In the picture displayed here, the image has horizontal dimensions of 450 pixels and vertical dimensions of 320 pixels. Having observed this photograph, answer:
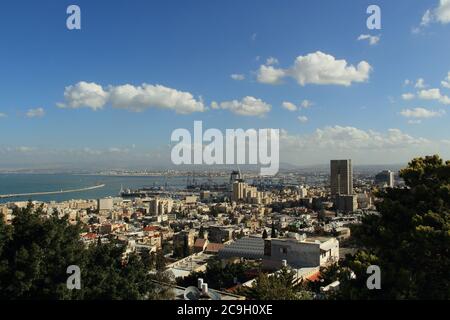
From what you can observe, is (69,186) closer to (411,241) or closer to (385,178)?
(385,178)

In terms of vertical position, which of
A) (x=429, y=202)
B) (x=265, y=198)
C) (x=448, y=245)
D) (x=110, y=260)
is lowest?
(x=265, y=198)

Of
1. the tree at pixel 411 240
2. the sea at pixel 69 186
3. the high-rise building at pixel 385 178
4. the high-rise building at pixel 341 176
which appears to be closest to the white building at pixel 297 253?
the tree at pixel 411 240

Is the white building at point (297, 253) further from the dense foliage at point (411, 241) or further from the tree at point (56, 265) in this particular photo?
the tree at point (56, 265)

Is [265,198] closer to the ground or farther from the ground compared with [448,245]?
closer to the ground

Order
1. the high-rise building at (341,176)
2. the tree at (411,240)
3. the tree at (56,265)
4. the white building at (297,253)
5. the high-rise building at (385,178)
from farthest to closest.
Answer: the high-rise building at (385,178)
the high-rise building at (341,176)
the white building at (297,253)
the tree at (56,265)
the tree at (411,240)

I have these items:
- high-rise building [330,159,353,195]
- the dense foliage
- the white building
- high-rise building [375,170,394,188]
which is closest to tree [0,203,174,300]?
the dense foliage
